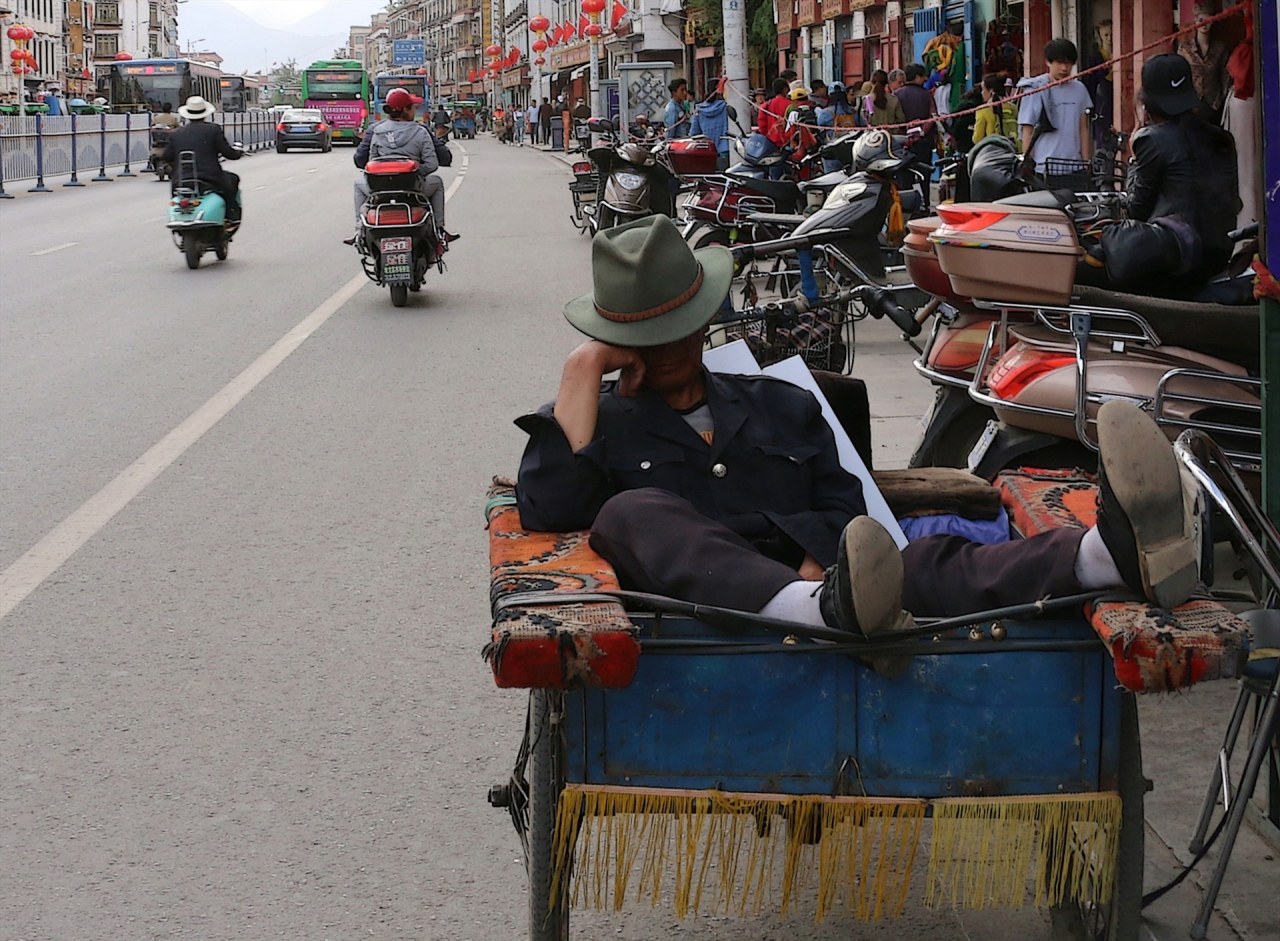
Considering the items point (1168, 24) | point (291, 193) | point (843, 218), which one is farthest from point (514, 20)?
point (843, 218)

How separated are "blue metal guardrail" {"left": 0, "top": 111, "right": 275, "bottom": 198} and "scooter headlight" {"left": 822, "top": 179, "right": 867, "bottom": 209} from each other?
22410mm

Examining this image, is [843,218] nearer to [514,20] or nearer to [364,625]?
[364,625]

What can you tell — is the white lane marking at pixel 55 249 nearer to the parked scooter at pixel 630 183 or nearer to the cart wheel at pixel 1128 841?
the parked scooter at pixel 630 183

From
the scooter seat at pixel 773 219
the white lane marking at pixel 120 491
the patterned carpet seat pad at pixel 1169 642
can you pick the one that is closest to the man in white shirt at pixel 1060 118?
the scooter seat at pixel 773 219

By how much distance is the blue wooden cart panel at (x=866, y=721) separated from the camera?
2.77m

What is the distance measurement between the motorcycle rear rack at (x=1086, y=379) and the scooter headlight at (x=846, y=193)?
4002mm

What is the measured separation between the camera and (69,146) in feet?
113

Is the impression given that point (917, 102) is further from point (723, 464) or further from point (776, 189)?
point (723, 464)

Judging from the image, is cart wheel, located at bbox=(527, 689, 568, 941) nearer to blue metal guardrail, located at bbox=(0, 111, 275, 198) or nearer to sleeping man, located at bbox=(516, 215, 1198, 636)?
sleeping man, located at bbox=(516, 215, 1198, 636)

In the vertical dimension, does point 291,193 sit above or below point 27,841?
above

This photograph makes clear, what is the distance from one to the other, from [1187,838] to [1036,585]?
1263 mm

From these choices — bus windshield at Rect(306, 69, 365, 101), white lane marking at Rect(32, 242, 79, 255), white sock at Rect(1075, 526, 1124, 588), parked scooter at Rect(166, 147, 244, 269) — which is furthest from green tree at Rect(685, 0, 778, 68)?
white sock at Rect(1075, 526, 1124, 588)

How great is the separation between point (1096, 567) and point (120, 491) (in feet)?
17.3

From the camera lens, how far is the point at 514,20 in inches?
5103
